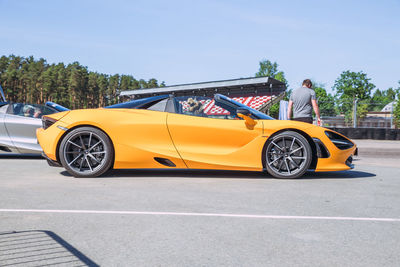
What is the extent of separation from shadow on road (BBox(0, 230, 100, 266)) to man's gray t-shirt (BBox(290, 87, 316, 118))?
18.3 ft

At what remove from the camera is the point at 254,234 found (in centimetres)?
302

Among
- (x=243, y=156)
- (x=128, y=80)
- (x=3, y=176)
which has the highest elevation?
(x=128, y=80)

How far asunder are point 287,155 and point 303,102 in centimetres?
212

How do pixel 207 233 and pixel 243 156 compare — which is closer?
pixel 207 233

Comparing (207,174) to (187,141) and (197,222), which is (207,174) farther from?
Answer: (197,222)

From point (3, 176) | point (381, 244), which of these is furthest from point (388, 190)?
point (3, 176)

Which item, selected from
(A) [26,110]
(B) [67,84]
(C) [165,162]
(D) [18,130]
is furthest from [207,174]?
(B) [67,84]

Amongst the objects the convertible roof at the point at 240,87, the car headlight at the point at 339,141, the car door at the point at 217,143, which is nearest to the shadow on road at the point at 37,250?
the car door at the point at 217,143

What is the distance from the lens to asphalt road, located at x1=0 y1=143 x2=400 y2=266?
2.52 meters

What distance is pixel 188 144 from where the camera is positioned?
566 cm

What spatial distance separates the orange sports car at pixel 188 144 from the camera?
5645 millimetres

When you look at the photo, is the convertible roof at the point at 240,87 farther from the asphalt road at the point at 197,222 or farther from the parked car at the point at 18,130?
the asphalt road at the point at 197,222

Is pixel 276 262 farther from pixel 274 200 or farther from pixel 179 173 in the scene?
pixel 179 173

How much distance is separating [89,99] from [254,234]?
127 m
